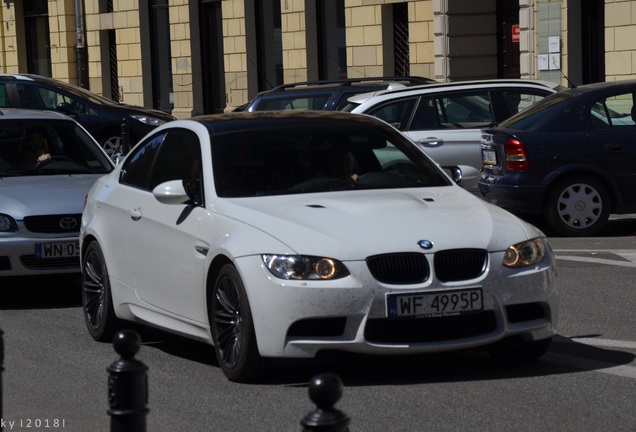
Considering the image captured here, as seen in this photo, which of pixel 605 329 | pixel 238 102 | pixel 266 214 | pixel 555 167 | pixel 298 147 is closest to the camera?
pixel 266 214

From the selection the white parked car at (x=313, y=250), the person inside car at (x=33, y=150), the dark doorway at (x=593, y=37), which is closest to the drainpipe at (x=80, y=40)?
the dark doorway at (x=593, y=37)

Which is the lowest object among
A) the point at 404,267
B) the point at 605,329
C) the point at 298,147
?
the point at 605,329

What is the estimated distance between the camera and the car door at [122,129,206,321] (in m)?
7.83

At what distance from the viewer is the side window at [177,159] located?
8.34 meters

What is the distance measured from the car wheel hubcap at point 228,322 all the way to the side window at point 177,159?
1.02 meters

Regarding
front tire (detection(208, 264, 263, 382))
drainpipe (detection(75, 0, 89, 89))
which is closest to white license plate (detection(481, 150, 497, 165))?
front tire (detection(208, 264, 263, 382))

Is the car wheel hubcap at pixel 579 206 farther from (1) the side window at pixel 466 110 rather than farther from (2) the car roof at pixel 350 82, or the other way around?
(2) the car roof at pixel 350 82

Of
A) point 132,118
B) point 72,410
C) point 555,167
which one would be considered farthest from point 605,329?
point 132,118

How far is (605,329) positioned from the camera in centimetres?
878

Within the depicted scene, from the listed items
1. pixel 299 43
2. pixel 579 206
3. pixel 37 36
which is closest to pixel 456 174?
pixel 579 206

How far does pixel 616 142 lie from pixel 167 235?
287 inches

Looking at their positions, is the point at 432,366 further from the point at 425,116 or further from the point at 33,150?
the point at 425,116

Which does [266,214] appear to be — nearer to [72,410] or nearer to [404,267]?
[404,267]

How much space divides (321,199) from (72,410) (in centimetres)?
181
